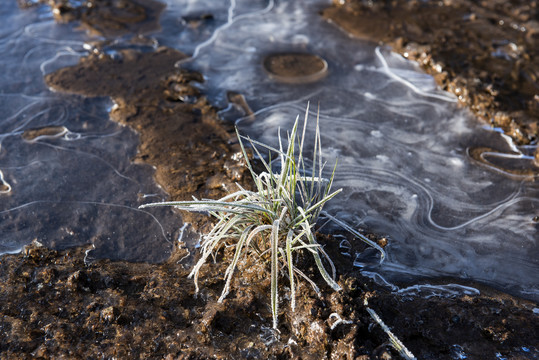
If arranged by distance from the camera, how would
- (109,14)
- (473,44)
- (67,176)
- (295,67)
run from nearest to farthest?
(67,176) < (295,67) < (473,44) < (109,14)

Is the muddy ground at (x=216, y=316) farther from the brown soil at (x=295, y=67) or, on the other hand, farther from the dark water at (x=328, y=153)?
the brown soil at (x=295, y=67)

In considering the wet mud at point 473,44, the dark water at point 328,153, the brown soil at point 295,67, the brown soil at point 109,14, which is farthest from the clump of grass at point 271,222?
the brown soil at point 109,14

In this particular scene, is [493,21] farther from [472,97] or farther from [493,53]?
[472,97]

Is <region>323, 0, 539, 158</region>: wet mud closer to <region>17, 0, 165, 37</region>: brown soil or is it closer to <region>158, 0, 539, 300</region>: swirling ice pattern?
<region>158, 0, 539, 300</region>: swirling ice pattern

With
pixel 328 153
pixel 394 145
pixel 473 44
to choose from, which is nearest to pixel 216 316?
pixel 328 153

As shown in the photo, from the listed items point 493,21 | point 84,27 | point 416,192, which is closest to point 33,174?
point 84,27

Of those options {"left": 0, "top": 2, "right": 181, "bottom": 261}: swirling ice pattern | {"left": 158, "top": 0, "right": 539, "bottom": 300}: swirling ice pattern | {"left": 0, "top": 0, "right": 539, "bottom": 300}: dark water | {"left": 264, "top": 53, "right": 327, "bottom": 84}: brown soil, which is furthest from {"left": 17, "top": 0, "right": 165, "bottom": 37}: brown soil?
{"left": 264, "top": 53, "right": 327, "bottom": 84}: brown soil

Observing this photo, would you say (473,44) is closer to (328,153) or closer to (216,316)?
(328,153)
